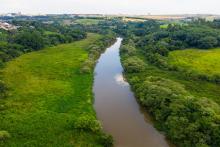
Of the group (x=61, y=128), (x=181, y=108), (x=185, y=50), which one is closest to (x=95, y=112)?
(x=61, y=128)

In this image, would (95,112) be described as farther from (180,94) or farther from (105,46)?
(105,46)

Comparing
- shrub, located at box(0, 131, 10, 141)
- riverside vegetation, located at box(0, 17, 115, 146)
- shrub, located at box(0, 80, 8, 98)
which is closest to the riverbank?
riverside vegetation, located at box(0, 17, 115, 146)

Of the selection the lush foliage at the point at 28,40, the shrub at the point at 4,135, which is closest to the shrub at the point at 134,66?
the lush foliage at the point at 28,40

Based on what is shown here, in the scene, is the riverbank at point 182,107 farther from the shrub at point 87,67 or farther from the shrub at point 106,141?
the shrub at point 87,67

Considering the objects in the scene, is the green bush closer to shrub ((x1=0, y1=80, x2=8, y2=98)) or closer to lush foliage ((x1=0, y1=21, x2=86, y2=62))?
shrub ((x1=0, y1=80, x2=8, y2=98))

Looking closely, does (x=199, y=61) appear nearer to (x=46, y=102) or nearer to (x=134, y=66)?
(x=134, y=66)

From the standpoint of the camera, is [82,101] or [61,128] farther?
[82,101]
